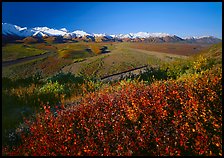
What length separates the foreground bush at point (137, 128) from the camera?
5039 mm

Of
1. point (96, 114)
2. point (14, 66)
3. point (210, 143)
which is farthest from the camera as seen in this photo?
point (14, 66)

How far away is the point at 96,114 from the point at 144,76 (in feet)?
28.7

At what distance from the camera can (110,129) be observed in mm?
5715

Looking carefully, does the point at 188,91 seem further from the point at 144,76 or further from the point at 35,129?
the point at 144,76

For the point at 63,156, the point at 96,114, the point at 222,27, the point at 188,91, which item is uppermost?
the point at 222,27

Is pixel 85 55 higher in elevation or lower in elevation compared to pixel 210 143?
higher

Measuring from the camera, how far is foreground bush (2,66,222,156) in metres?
5.04

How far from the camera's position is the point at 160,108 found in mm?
5996

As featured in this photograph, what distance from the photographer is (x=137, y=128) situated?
225 inches

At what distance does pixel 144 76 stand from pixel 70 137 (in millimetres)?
9719

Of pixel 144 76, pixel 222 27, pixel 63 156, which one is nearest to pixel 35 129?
pixel 63 156

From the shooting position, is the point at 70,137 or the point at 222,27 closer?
the point at 70,137

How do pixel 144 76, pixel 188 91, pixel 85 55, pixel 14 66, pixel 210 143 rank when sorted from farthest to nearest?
pixel 85 55 < pixel 14 66 < pixel 144 76 < pixel 188 91 < pixel 210 143

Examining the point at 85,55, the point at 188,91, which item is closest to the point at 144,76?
the point at 188,91
